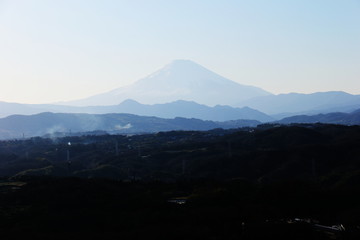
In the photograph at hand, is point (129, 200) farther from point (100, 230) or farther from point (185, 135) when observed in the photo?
point (185, 135)

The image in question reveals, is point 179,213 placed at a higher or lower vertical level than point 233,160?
higher

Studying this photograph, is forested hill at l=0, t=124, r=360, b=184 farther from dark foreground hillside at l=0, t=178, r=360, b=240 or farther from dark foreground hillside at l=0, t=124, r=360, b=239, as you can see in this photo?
dark foreground hillside at l=0, t=178, r=360, b=240

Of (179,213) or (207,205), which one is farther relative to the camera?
(207,205)

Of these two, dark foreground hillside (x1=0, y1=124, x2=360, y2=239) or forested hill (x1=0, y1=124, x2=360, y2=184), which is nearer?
dark foreground hillside (x1=0, y1=124, x2=360, y2=239)

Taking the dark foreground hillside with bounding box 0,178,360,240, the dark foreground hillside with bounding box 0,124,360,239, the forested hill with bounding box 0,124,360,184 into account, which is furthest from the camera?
the forested hill with bounding box 0,124,360,184

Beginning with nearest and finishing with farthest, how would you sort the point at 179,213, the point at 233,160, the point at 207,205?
the point at 179,213
the point at 207,205
the point at 233,160

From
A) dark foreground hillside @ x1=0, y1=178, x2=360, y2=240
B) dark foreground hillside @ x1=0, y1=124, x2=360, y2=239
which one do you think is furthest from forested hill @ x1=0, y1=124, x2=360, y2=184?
dark foreground hillside @ x1=0, y1=178, x2=360, y2=240

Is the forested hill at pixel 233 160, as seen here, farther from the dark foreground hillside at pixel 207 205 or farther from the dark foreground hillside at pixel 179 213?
the dark foreground hillside at pixel 179 213

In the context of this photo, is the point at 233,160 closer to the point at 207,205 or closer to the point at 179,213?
the point at 207,205

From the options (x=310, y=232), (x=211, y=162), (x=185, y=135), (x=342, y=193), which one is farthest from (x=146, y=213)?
(x=185, y=135)

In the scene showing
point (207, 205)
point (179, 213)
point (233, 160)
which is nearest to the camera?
point (179, 213)

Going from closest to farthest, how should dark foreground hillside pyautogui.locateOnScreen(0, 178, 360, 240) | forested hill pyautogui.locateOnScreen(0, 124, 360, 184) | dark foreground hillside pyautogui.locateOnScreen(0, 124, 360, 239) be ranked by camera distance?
1. dark foreground hillside pyautogui.locateOnScreen(0, 178, 360, 240)
2. dark foreground hillside pyautogui.locateOnScreen(0, 124, 360, 239)
3. forested hill pyautogui.locateOnScreen(0, 124, 360, 184)

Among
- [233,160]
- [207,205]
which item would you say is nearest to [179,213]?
[207,205]

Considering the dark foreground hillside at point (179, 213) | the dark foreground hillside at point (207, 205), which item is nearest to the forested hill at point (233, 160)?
the dark foreground hillside at point (207, 205)
